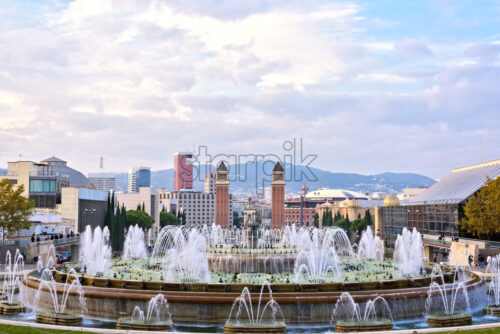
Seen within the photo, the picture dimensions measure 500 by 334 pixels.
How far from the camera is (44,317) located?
67.6 feet

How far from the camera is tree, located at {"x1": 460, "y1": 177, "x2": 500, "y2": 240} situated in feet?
153

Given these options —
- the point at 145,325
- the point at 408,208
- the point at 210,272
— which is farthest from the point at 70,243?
the point at 408,208

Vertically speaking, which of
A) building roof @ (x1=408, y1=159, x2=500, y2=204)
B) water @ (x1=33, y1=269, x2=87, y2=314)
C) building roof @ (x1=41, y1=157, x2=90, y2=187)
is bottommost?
water @ (x1=33, y1=269, x2=87, y2=314)

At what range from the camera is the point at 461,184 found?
63.1 meters

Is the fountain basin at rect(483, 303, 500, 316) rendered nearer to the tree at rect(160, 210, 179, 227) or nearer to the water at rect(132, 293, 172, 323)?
the water at rect(132, 293, 172, 323)

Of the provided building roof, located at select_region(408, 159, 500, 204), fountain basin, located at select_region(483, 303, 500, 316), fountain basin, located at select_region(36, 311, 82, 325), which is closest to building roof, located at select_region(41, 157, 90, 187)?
building roof, located at select_region(408, 159, 500, 204)

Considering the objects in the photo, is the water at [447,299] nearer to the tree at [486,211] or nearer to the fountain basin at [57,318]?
the fountain basin at [57,318]

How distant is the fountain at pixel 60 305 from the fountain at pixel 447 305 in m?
14.0

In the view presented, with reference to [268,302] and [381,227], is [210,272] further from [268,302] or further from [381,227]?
[381,227]

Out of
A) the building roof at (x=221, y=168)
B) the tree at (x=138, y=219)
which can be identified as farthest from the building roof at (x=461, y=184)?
the building roof at (x=221, y=168)

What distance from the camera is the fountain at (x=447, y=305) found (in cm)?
2083

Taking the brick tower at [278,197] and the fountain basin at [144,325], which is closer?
the fountain basin at [144,325]

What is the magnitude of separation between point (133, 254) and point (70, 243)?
7.32m

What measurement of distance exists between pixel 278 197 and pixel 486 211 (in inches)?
4370
